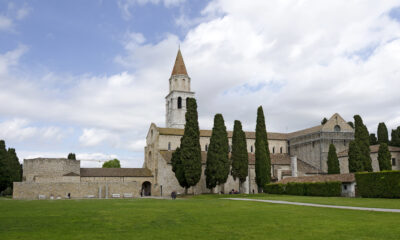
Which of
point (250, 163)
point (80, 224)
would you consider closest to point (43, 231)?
point (80, 224)

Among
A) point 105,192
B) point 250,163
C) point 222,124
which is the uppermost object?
point 222,124

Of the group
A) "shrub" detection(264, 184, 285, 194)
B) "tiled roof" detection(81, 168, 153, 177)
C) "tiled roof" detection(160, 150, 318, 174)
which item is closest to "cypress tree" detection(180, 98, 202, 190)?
"tiled roof" detection(160, 150, 318, 174)

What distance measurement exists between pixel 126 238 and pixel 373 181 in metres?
30.6

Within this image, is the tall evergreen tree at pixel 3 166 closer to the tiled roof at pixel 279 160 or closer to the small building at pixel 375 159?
the tiled roof at pixel 279 160

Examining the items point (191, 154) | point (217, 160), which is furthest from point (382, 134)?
point (191, 154)

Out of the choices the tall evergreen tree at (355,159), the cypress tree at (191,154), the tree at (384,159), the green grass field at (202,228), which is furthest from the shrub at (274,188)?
the green grass field at (202,228)

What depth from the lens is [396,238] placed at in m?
11.2

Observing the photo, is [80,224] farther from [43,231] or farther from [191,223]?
[191,223]

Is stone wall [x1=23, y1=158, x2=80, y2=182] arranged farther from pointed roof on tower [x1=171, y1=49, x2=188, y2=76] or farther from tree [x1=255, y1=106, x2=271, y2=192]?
pointed roof on tower [x1=171, y1=49, x2=188, y2=76]

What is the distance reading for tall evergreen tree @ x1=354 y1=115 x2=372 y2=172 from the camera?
49000 mm

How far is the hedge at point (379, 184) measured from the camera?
32.8 meters

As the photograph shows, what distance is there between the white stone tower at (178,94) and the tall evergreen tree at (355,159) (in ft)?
104

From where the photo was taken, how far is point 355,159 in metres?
48.7

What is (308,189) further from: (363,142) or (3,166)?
(3,166)
